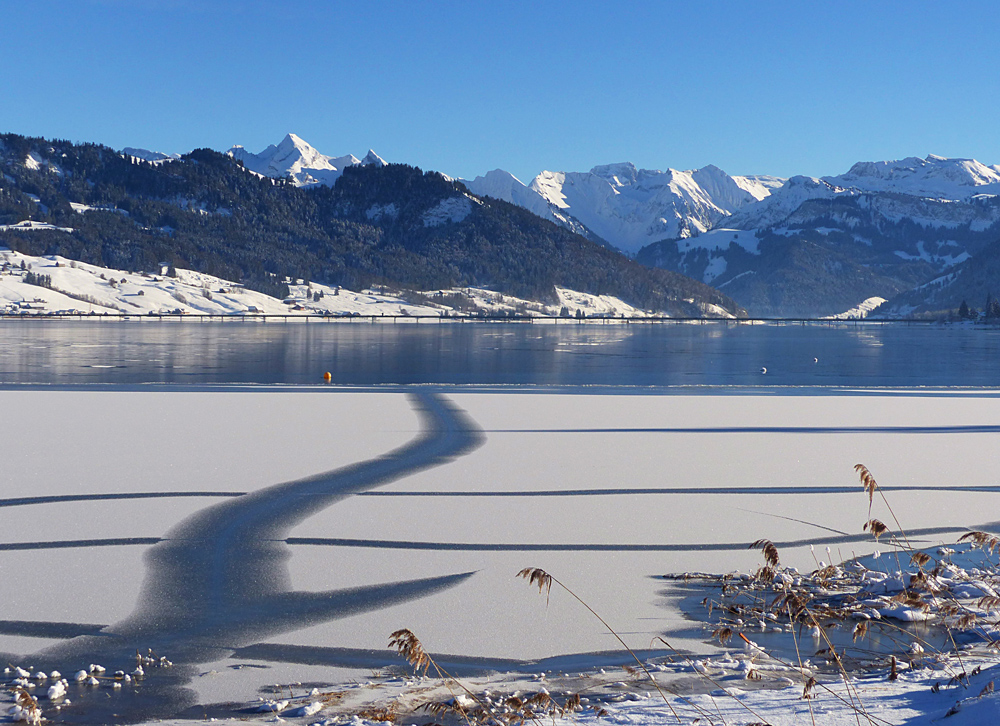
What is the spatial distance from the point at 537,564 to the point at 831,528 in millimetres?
3719

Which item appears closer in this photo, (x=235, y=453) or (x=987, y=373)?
(x=235, y=453)

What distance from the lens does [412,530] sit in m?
10.1

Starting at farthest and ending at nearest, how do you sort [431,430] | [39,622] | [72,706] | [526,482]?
[431,430] → [526,482] → [39,622] → [72,706]

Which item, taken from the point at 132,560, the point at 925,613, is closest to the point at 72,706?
the point at 132,560

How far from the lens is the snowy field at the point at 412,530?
264 inches

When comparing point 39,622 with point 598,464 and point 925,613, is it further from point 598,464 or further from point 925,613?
point 598,464

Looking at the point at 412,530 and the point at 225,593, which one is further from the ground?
the point at 412,530

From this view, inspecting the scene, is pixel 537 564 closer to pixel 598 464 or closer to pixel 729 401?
pixel 598 464

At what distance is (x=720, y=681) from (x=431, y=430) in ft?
43.7

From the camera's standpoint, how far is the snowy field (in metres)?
6.70

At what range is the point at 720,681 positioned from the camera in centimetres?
612

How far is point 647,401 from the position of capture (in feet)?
86.9

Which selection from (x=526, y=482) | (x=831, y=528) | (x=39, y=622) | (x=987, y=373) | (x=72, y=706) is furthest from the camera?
(x=987, y=373)

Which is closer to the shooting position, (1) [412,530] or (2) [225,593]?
(2) [225,593]
